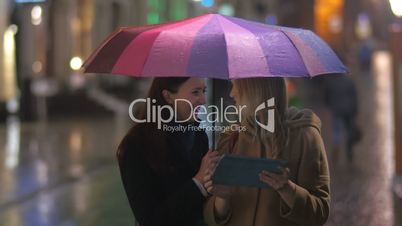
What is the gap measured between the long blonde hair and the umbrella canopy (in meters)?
0.13

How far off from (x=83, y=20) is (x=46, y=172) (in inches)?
648

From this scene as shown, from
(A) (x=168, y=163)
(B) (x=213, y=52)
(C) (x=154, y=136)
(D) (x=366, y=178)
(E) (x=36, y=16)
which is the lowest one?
(D) (x=366, y=178)

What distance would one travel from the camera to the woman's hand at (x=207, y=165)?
299 centimetres

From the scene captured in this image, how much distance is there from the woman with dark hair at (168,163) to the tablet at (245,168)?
0.11 m

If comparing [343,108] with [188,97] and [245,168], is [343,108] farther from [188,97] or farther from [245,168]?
[245,168]

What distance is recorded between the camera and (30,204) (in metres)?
8.48

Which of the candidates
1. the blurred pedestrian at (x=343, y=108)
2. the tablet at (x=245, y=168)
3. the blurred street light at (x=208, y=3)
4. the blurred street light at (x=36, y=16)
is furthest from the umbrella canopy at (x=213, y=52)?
the blurred street light at (x=36, y=16)

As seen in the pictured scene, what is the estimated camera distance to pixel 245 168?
9.48ft

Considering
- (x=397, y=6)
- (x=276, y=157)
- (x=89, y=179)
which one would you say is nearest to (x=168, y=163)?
(x=276, y=157)

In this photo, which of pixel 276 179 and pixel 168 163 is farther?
pixel 168 163

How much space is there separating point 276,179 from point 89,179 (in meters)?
7.61

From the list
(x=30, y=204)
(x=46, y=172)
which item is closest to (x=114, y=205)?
(x=30, y=204)

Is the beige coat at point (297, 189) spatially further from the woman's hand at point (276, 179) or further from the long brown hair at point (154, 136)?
the long brown hair at point (154, 136)

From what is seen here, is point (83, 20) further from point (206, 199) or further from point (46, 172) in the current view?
point (206, 199)
